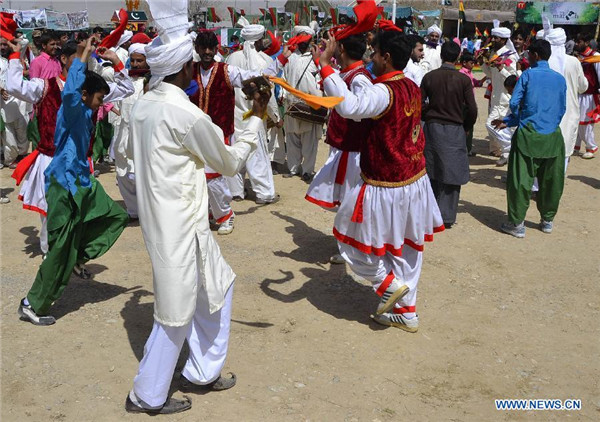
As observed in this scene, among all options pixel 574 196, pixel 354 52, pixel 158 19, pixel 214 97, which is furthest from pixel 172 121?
pixel 574 196

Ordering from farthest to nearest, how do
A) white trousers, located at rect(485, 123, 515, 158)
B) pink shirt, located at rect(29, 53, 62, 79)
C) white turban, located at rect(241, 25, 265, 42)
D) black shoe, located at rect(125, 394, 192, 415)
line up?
white trousers, located at rect(485, 123, 515, 158) → white turban, located at rect(241, 25, 265, 42) → pink shirt, located at rect(29, 53, 62, 79) → black shoe, located at rect(125, 394, 192, 415)

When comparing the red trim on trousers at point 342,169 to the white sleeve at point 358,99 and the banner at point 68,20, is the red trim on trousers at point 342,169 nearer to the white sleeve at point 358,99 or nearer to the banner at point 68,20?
the white sleeve at point 358,99

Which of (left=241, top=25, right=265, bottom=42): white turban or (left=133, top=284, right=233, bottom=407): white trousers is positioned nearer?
(left=133, top=284, right=233, bottom=407): white trousers

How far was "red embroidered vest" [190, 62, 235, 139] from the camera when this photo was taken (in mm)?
6105

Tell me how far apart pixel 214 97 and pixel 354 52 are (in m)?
1.75

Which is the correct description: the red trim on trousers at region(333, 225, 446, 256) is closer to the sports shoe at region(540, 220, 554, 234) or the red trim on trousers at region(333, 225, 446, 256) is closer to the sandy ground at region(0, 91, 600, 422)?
the sandy ground at region(0, 91, 600, 422)

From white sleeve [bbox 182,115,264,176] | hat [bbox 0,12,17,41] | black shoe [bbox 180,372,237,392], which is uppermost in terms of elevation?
hat [bbox 0,12,17,41]

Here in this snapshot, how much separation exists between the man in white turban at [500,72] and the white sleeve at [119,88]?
19.2 ft

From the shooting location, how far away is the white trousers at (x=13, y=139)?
30.1 feet

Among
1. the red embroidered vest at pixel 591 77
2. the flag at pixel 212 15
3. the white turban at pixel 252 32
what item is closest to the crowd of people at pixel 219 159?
the white turban at pixel 252 32

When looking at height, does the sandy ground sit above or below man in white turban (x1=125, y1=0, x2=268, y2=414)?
below

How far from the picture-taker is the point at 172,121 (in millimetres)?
3029

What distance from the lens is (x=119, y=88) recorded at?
5.00m

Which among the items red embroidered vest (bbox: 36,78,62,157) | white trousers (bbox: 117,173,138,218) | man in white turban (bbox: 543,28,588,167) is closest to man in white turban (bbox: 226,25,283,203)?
white trousers (bbox: 117,173,138,218)
